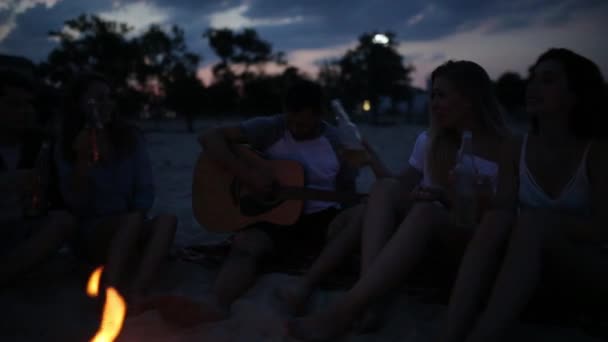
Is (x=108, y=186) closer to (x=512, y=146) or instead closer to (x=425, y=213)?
(x=425, y=213)

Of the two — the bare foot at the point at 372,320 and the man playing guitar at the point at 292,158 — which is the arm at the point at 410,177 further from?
the bare foot at the point at 372,320

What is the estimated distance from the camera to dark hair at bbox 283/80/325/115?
2857 millimetres

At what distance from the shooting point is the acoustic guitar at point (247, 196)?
3010mm

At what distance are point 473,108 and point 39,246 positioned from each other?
8.25ft

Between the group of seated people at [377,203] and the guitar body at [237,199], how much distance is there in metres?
0.09

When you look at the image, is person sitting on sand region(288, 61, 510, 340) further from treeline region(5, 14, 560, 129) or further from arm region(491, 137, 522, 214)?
treeline region(5, 14, 560, 129)

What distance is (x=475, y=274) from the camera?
1712mm

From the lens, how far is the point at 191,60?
36125 mm

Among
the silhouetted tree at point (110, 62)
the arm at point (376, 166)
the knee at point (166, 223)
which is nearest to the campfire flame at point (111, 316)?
the knee at point (166, 223)

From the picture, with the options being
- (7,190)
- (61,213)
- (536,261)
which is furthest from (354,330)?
(7,190)

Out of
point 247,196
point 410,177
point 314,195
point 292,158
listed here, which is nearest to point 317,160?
point 292,158

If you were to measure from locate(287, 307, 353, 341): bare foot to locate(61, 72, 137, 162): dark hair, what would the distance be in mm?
1633

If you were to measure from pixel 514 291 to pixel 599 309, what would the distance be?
723mm

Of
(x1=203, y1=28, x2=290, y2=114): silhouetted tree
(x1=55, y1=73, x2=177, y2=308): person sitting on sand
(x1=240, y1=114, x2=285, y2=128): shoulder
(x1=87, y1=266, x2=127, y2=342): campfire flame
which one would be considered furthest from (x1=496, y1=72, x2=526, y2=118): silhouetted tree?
(x1=87, y1=266, x2=127, y2=342): campfire flame
